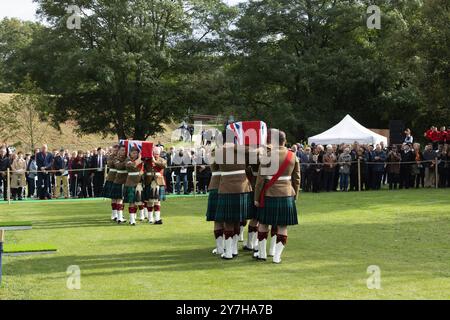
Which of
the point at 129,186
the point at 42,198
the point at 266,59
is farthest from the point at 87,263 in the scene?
the point at 266,59

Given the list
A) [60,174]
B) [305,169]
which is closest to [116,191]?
[60,174]

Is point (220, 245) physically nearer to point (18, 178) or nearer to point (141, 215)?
point (141, 215)

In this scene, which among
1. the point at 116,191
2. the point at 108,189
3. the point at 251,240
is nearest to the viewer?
the point at 251,240

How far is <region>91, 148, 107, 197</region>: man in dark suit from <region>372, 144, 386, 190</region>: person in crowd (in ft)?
30.2

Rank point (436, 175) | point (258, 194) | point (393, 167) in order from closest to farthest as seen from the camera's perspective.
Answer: point (258, 194) < point (436, 175) < point (393, 167)

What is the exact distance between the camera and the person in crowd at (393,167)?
2292 cm

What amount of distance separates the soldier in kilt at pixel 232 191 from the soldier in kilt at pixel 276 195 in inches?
13.1

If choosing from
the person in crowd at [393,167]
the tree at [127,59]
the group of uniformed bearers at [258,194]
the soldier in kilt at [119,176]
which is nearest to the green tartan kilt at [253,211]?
the group of uniformed bearers at [258,194]

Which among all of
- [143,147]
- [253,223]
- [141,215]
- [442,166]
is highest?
[143,147]

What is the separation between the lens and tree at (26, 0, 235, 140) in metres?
38.1

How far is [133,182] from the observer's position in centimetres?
1411

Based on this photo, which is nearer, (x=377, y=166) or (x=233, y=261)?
(x=233, y=261)

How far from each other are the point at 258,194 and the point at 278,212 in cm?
40

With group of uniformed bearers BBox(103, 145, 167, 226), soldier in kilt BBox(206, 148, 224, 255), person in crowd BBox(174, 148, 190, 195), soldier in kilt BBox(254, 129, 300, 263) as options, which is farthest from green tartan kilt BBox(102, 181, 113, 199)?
person in crowd BBox(174, 148, 190, 195)
